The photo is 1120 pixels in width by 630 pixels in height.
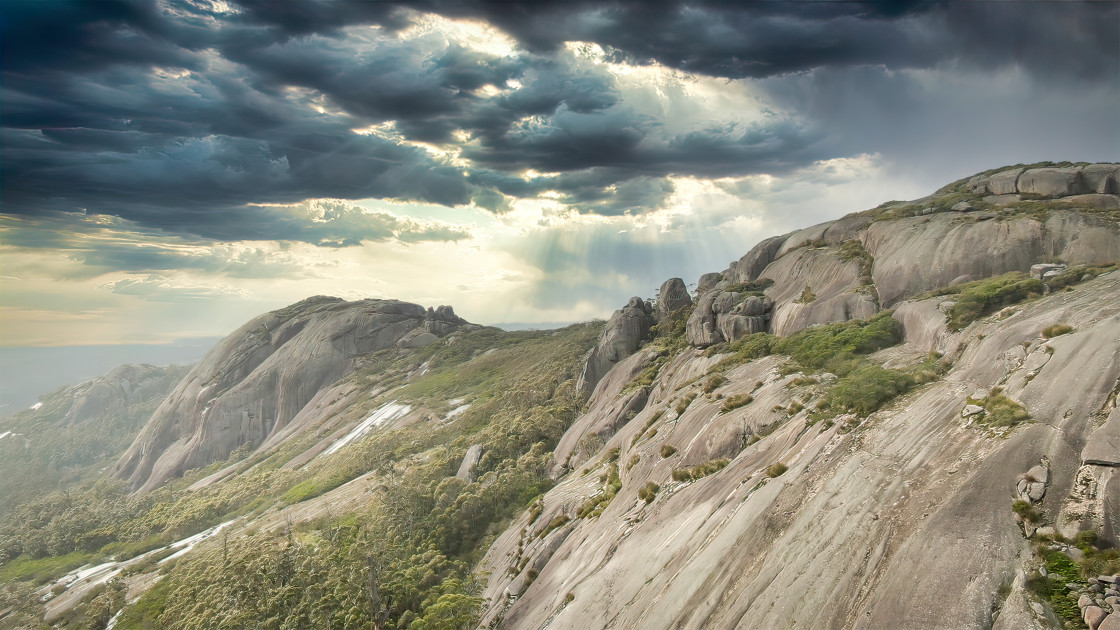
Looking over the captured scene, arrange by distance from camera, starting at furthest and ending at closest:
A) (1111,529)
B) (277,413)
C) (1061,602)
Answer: (277,413)
(1111,529)
(1061,602)

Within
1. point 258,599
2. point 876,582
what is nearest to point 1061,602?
point 876,582

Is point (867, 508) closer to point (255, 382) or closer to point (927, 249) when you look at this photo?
point (927, 249)

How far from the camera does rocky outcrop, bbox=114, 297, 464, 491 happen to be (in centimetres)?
12350

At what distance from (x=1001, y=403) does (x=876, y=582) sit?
7543mm

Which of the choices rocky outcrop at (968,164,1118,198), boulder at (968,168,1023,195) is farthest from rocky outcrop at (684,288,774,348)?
boulder at (968,168,1023,195)

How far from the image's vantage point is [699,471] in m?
23.1

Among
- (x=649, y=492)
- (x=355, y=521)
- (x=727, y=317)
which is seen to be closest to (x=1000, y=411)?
(x=649, y=492)

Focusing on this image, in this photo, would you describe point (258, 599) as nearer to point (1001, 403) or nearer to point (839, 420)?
point (839, 420)

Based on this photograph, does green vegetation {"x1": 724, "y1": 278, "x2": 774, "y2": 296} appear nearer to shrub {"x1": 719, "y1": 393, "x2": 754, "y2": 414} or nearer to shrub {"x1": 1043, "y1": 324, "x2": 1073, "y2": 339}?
shrub {"x1": 719, "y1": 393, "x2": 754, "y2": 414}

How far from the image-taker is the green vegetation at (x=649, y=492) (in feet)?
79.9

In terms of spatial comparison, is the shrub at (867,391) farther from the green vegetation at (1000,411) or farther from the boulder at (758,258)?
the boulder at (758,258)

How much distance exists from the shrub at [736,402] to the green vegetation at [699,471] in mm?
4214

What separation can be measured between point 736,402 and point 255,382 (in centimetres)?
13870

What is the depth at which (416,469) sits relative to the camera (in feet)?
187
